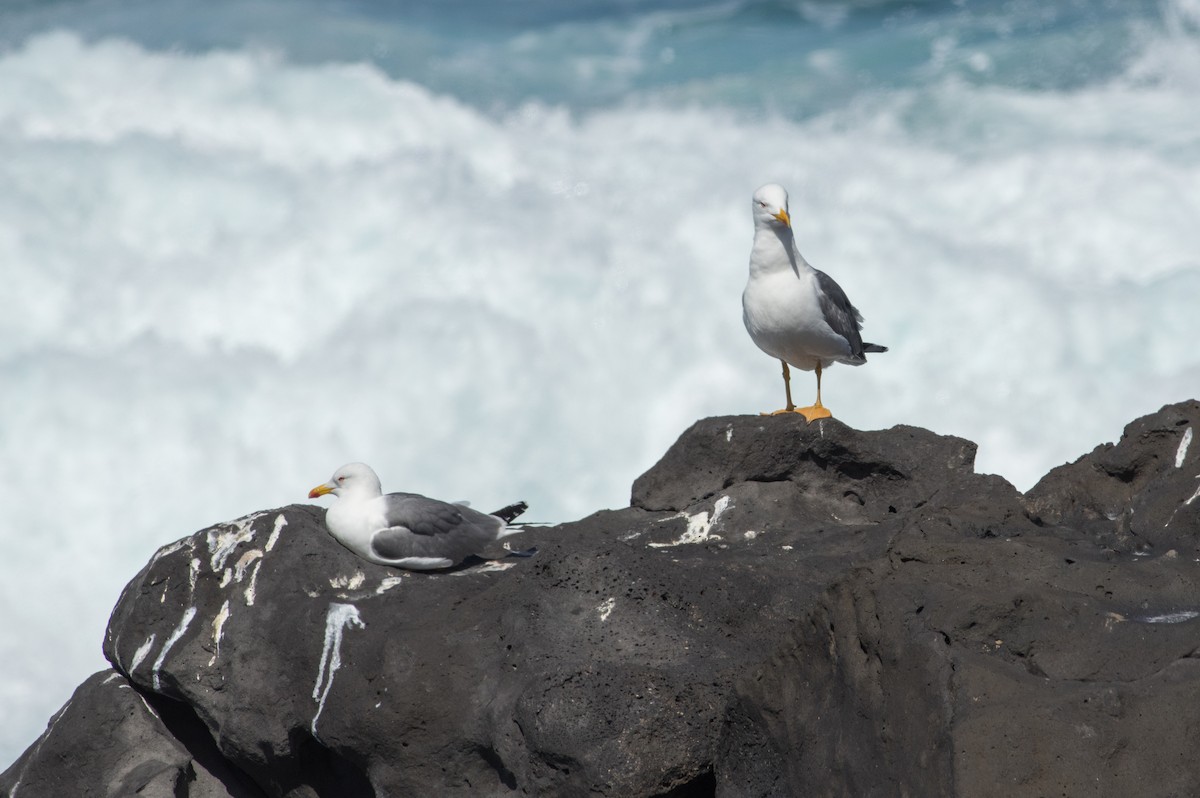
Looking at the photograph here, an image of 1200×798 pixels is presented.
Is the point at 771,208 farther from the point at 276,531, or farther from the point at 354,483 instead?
the point at 276,531

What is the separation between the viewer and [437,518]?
586 centimetres

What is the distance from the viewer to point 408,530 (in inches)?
229

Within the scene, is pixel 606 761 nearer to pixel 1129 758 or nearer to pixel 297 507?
pixel 1129 758

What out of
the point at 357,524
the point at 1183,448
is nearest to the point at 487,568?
the point at 357,524

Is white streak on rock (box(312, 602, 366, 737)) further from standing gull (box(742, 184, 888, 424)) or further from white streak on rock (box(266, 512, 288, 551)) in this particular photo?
standing gull (box(742, 184, 888, 424))

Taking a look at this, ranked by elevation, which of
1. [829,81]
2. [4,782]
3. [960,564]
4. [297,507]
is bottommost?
[4,782]

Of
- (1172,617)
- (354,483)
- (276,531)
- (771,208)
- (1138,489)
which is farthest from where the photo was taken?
(771,208)

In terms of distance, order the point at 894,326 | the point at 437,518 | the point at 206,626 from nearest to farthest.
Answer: the point at 206,626
the point at 437,518
the point at 894,326

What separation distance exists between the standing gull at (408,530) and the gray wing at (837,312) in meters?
1.73

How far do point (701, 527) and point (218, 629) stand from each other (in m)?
1.74

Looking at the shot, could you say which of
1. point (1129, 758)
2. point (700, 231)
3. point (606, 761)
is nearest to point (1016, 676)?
point (1129, 758)

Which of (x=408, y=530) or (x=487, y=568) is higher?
(x=408, y=530)

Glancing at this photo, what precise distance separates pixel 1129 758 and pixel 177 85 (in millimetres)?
15823

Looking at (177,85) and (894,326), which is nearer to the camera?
(894,326)
